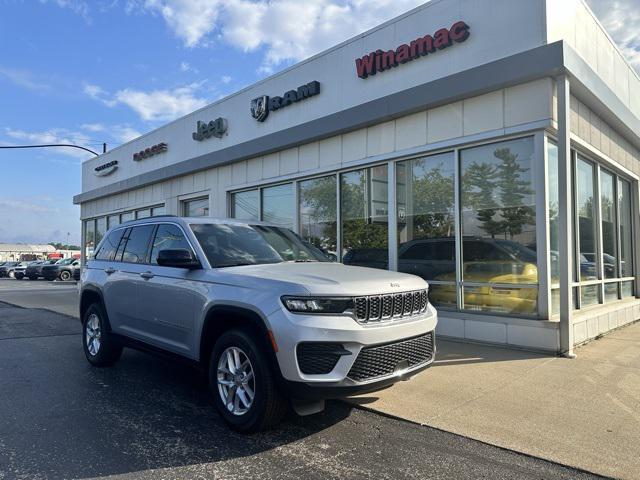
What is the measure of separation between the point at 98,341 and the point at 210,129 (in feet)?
29.1

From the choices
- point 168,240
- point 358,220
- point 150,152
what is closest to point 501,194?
point 358,220

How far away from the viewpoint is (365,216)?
32.0 feet

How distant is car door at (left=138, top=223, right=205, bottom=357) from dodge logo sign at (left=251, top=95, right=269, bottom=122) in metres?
7.04

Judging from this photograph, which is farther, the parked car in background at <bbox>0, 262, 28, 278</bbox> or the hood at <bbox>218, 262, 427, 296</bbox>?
the parked car in background at <bbox>0, 262, 28, 278</bbox>

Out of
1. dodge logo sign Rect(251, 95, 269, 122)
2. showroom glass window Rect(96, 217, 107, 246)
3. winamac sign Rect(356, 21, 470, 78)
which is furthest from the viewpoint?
showroom glass window Rect(96, 217, 107, 246)

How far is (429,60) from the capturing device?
28.0 ft

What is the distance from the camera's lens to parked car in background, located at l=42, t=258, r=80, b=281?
32.0 metres

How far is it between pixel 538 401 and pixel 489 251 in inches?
126

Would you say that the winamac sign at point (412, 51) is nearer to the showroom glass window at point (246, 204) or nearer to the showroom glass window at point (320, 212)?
the showroom glass window at point (320, 212)

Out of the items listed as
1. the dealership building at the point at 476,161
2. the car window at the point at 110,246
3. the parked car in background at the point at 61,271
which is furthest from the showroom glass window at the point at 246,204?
the parked car in background at the point at 61,271

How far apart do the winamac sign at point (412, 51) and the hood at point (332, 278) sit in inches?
202

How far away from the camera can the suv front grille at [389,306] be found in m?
3.95

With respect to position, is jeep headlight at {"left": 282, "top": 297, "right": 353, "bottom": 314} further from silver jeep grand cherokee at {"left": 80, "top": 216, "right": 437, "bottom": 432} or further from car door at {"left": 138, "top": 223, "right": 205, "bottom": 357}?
car door at {"left": 138, "top": 223, "right": 205, "bottom": 357}

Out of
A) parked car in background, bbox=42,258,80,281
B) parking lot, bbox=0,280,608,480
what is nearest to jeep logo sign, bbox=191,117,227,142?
parking lot, bbox=0,280,608,480
